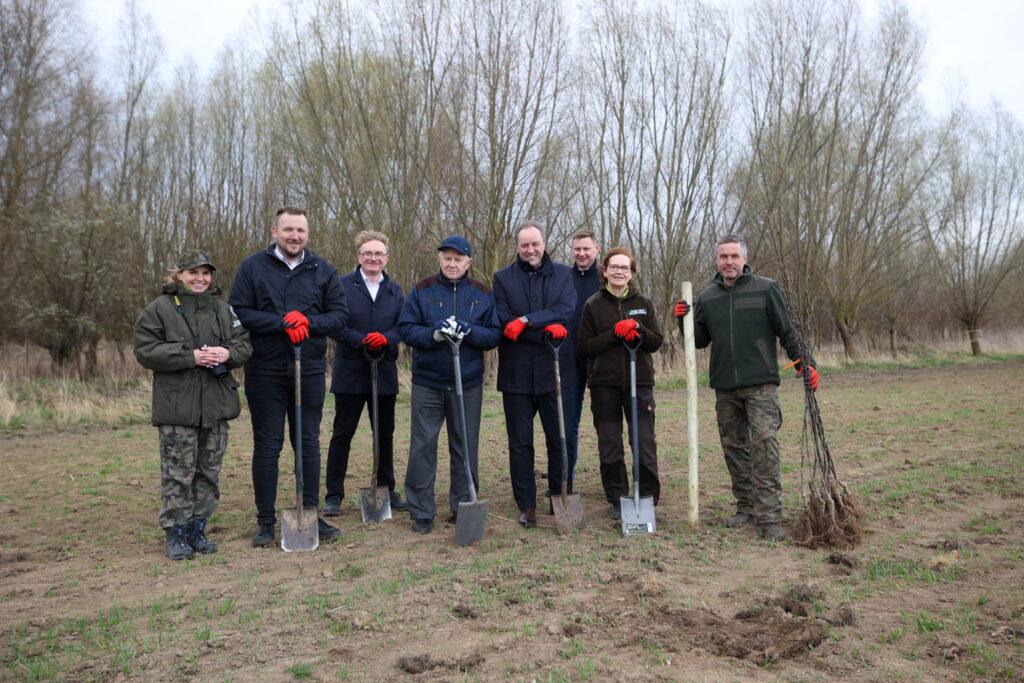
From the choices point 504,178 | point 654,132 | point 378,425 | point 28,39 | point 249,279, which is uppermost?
point 28,39

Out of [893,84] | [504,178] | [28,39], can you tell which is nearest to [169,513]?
[504,178]

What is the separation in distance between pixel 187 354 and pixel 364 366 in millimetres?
1442

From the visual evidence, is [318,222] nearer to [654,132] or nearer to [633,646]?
[654,132]

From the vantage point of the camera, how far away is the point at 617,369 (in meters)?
5.32

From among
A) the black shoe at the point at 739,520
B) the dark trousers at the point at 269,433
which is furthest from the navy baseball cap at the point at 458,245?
the black shoe at the point at 739,520

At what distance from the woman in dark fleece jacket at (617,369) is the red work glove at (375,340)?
152 cm

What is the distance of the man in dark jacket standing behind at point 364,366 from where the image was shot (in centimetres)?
561

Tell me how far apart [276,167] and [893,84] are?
1795 cm

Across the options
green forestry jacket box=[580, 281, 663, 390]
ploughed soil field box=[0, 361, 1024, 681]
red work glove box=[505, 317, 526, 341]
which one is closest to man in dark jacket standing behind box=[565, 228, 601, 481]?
green forestry jacket box=[580, 281, 663, 390]

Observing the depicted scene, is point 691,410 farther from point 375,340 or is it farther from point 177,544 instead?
point 177,544

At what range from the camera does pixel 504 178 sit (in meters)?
13.6

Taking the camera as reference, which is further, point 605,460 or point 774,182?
point 774,182

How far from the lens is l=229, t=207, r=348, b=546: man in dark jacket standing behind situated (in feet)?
15.7

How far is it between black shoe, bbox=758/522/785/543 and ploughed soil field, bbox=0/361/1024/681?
137mm
